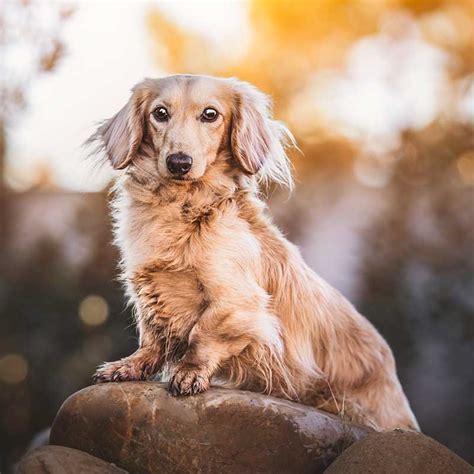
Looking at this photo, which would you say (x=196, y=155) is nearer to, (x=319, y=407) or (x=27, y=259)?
(x=319, y=407)

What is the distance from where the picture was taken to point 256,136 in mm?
3852

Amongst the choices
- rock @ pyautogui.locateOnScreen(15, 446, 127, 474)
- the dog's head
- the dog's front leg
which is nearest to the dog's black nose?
the dog's head

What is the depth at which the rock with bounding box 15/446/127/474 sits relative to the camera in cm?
337

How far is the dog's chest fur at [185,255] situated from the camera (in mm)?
3713

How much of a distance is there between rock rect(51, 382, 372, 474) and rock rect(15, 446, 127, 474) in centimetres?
10

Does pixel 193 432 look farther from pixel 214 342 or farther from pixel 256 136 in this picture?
pixel 256 136

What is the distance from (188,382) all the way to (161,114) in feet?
3.93

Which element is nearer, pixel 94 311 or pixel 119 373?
pixel 119 373

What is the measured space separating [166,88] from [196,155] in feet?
1.16

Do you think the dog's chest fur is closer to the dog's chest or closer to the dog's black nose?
the dog's chest

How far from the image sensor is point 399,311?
6.60 meters

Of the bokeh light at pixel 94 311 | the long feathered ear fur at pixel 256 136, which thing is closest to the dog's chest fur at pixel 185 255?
the long feathered ear fur at pixel 256 136

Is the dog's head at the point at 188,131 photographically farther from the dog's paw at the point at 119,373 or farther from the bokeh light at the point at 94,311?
the bokeh light at the point at 94,311

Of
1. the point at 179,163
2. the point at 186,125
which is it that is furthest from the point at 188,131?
the point at 179,163
